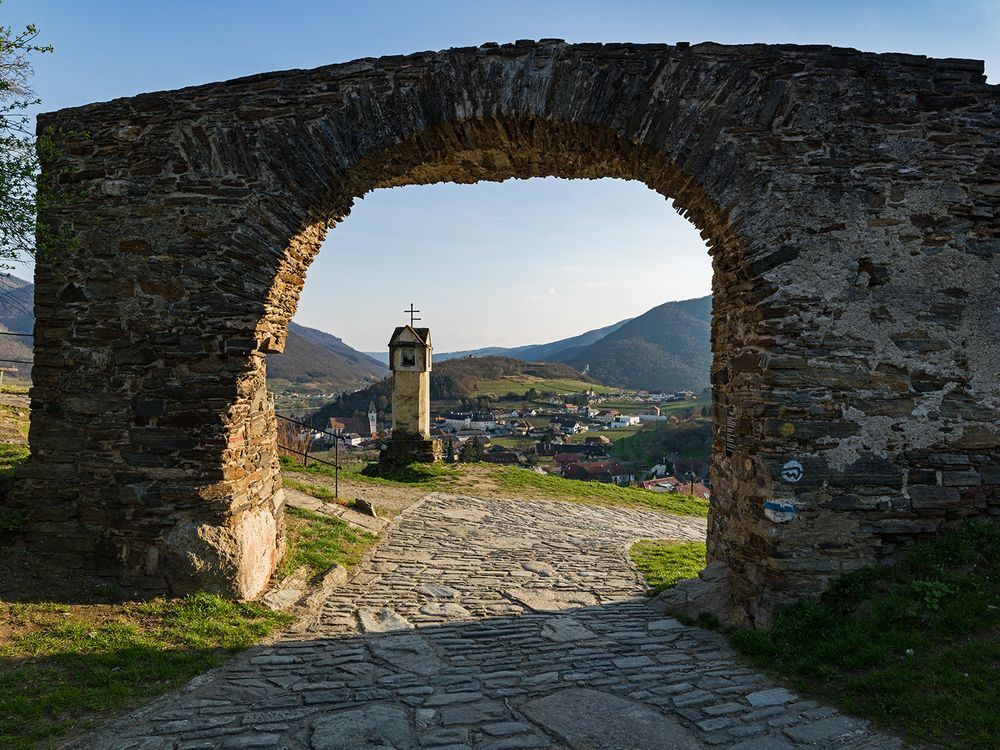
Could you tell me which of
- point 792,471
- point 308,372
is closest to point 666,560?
point 792,471

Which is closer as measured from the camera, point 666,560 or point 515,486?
point 666,560

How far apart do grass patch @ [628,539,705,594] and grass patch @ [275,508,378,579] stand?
337 centimetres

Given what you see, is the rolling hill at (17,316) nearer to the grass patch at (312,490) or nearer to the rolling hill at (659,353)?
the grass patch at (312,490)

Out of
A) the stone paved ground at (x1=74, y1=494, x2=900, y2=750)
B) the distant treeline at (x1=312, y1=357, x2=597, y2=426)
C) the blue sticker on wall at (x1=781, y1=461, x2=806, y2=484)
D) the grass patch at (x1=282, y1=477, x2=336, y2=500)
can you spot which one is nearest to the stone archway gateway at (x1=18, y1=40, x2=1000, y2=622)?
the blue sticker on wall at (x1=781, y1=461, x2=806, y2=484)

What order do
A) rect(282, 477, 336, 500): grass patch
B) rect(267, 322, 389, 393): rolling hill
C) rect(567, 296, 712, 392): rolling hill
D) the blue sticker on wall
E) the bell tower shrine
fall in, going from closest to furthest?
the blue sticker on wall, rect(282, 477, 336, 500): grass patch, the bell tower shrine, rect(567, 296, 712, 392): rolling hill, rect(267, 322, 389, 393): rolling hill

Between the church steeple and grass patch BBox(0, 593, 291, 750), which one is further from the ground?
the church steeple

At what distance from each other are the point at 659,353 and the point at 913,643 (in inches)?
3657

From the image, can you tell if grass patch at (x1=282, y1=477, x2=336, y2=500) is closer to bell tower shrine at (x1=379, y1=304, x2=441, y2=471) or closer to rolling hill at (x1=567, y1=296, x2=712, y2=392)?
bell tower shrine at (x1=379, y1=304, x2=441, y2=471)

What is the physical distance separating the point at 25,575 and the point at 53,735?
2625 millimetres

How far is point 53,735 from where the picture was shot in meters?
3.34

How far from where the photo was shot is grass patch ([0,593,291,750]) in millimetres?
3555

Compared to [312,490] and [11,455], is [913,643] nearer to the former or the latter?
[312,490]

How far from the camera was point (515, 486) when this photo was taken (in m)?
12.8

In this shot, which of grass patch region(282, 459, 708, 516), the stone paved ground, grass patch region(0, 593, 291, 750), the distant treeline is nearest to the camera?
the stone paved ground
